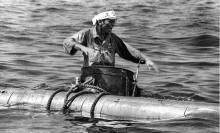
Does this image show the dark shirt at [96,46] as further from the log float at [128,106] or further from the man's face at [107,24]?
the log float at [128,106]

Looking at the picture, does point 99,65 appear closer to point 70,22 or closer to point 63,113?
point 63,113

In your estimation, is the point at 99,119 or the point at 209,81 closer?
the point at 99,119

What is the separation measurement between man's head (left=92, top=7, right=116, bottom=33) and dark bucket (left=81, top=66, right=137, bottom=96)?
0.73 metres

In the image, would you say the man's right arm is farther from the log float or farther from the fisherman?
the log float

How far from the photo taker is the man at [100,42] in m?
10.1

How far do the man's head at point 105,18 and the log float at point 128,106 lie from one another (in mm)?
1225

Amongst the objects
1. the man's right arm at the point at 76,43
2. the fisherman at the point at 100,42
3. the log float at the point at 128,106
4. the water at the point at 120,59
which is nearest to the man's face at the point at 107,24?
the fisherman at the point at 100,42

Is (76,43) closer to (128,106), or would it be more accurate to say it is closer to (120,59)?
(128,106)

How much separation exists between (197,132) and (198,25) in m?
17.1

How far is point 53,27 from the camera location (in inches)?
965

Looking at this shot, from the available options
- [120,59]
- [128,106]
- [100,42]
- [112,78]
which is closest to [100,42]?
[100,42]

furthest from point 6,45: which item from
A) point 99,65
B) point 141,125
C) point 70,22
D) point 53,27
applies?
point 141,125

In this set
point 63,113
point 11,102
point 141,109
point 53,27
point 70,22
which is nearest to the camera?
point 141,109

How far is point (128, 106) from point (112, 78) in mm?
995
